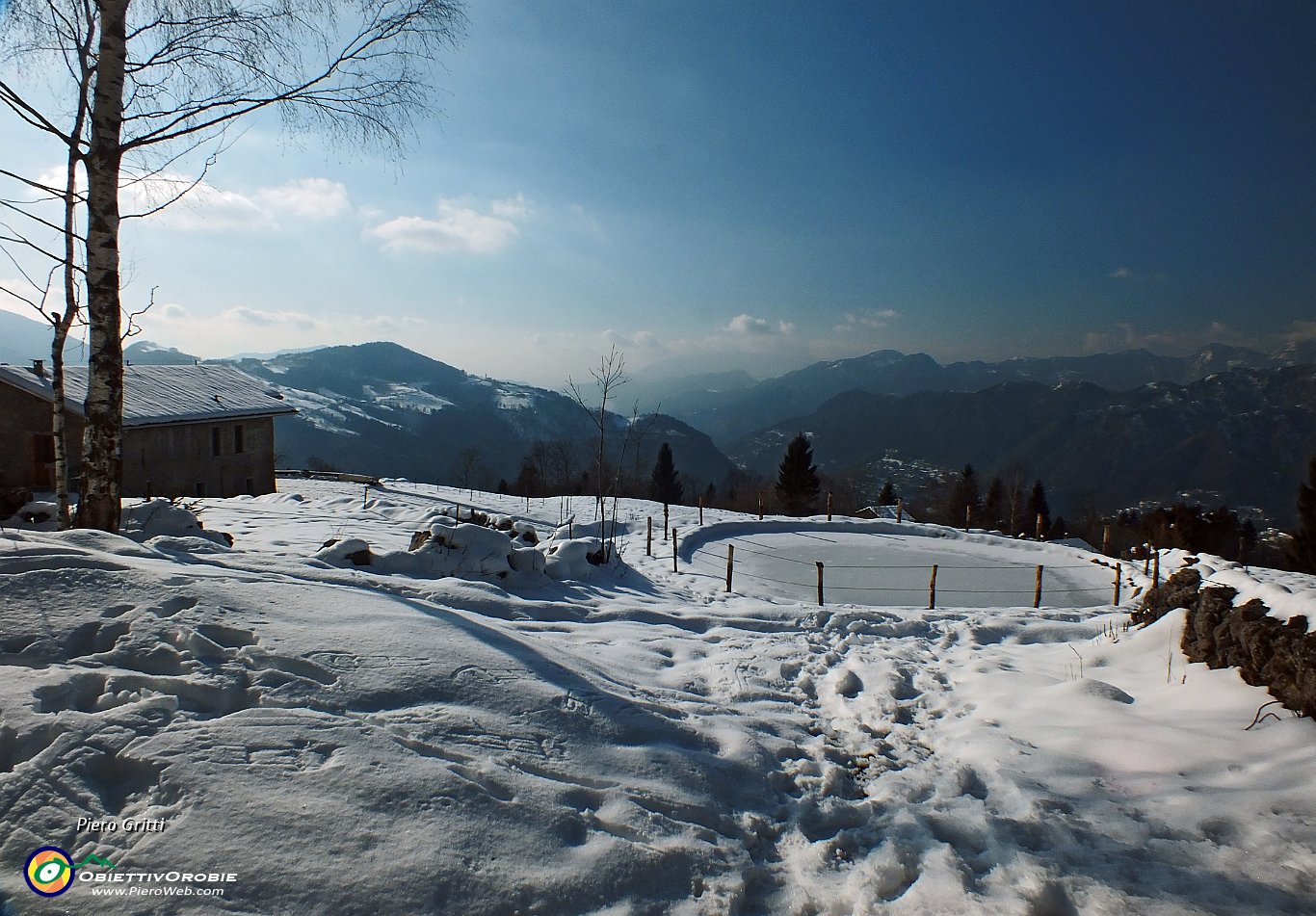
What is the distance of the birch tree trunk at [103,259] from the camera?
16.9ft

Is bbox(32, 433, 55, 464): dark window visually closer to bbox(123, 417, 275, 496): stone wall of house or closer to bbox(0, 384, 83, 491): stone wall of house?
bbox(0, 384, 83, 491): stone wall of house

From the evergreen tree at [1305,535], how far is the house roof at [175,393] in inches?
1930

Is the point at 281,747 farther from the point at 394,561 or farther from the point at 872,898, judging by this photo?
the point at 394,561

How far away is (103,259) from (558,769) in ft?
19.6

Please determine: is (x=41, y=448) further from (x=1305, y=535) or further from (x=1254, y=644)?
(x=1305, y=535)

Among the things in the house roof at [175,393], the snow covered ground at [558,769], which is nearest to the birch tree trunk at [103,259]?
the snow covered ground at [558,769]

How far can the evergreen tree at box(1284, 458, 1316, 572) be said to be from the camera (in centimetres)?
3039

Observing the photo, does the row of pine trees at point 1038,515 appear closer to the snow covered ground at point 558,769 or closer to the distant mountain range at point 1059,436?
the snow covered ground at point 558,769

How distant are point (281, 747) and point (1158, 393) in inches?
9780

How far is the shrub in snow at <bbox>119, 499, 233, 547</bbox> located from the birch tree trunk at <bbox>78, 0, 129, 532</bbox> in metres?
1.64

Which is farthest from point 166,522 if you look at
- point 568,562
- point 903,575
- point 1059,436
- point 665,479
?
point 1059,436

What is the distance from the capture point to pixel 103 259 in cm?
520

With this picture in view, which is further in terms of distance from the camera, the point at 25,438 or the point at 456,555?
the point at 25,438

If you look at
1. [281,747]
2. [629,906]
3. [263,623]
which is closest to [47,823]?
[281,747]
